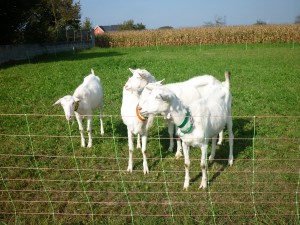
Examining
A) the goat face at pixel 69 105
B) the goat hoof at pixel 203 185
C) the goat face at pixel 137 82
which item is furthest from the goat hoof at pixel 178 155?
the goat face at pixel 69 105

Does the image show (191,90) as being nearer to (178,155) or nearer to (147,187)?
(178,155)

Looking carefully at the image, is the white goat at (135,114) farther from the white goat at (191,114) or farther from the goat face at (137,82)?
the white goat at (191,114)

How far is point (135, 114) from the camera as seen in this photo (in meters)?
6.07

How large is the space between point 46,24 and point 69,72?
15.9 metres

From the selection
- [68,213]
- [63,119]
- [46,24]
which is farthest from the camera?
[46,24]

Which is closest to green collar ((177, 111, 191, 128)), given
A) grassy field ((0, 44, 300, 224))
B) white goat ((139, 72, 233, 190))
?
white goat ((139, 72, 233, 190))

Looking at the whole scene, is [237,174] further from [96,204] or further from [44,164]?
[44,164]

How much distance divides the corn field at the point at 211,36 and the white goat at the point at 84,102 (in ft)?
115

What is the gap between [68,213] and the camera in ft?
15.2

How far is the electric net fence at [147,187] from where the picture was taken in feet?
15.0

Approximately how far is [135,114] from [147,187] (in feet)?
4.95

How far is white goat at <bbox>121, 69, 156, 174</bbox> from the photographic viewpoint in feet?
19.4

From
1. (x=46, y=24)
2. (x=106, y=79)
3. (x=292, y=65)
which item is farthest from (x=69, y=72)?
(x=46, y=24)

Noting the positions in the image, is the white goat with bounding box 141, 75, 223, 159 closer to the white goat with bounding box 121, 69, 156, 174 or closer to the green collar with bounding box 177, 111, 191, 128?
the white goat with bounding box 121, 69, 156, 174
